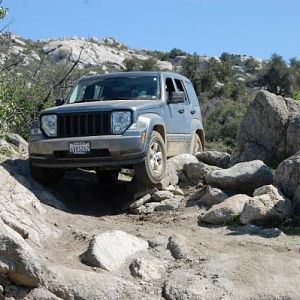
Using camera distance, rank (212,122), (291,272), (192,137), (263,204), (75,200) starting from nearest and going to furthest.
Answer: (291,272) → (263,204) → (75,200) → (192,137) → (212,122)

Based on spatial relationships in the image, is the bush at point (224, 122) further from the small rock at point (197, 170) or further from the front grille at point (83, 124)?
the front grille at point (83, 124)

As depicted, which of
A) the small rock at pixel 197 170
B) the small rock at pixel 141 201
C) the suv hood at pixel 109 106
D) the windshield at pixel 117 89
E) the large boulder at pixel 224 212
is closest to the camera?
the large boulder at pixel 224 212

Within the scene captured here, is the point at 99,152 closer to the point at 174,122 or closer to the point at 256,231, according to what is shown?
the point at 174,122

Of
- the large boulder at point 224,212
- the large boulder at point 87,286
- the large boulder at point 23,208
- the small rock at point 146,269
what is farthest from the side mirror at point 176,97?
the large boulder at point 87,286

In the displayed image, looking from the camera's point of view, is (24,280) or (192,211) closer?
(24,280)

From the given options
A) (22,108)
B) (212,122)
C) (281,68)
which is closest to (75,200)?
(22,108)

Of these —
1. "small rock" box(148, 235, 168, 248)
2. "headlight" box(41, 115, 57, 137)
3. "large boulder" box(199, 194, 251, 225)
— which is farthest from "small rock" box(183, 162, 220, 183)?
"small rock" box(148, 235, 168, 248)

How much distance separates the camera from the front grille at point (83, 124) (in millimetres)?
8383

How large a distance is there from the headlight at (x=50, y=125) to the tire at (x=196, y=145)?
123 inches

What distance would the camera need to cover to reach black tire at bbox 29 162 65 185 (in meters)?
8.81

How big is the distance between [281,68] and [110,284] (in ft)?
156

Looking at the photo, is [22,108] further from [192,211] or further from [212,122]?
[212,122]

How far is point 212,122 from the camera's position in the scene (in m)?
36.7

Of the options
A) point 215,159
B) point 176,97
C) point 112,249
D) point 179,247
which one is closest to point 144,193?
point 176,97
